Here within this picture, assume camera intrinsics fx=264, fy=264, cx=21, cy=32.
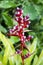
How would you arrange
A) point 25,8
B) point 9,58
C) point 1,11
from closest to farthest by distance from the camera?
1. point 9,58
2. point 25,8
3. point 1,11

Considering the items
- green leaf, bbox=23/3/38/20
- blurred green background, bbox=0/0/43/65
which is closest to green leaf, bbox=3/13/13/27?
blurred green background, bbox=0/0/43/65

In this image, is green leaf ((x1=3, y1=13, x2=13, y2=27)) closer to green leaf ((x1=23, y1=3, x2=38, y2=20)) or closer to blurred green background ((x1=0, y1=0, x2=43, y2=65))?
blurred green background ((x1=0, y1=0, x2=43, y2=65))

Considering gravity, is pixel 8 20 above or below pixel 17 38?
above

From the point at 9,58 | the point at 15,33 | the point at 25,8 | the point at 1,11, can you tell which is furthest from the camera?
the point at 1,11

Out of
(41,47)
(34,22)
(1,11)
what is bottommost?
(41,47)

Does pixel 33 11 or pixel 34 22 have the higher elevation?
pixel 33 11

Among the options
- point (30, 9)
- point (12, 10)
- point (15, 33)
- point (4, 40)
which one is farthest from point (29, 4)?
point (15, 33)

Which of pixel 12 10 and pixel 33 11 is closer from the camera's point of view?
pixel 33 11

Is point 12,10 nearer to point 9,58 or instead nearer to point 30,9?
point 30,9
